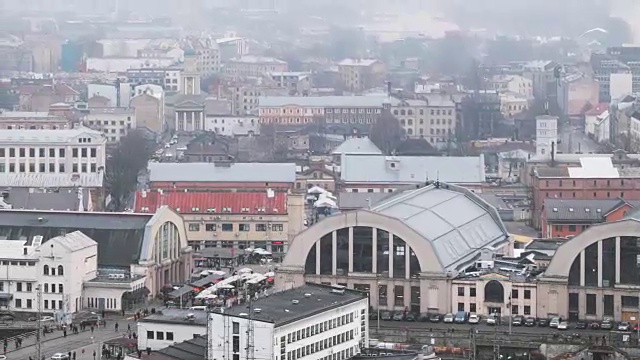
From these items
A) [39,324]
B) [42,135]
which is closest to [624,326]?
[39,324]

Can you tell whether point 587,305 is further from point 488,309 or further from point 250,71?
point 250,71

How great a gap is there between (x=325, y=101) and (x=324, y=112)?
78cm

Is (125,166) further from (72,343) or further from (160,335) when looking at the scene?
(160,335)

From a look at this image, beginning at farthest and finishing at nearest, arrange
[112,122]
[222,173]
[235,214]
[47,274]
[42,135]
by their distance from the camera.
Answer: [112,122]
[42,135]
[222,173]
[235,214]
[47,274]

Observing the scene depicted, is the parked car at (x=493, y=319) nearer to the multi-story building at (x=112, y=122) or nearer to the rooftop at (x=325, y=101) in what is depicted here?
the multi-story building at (x=112, y=122)

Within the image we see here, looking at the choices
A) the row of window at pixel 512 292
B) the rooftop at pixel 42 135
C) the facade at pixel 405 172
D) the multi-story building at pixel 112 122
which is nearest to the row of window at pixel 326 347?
the row of window at pixel 512 292

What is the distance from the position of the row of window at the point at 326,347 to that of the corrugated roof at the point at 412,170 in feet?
44.4

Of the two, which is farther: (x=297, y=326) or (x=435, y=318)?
(x=435, y=318)

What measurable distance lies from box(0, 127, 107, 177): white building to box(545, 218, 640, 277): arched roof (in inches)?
534

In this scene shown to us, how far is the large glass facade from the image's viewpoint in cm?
2488

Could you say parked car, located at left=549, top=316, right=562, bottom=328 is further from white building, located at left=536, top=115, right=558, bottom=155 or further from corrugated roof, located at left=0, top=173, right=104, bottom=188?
white building, located at left=536, top=115, right=558, bottom=155

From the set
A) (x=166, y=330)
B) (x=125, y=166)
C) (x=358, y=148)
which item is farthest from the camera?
(x=358, y=148)

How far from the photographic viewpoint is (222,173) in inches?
1355

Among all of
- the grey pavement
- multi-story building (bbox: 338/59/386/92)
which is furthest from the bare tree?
multi-story building (bbox: 338/59/386/92)
